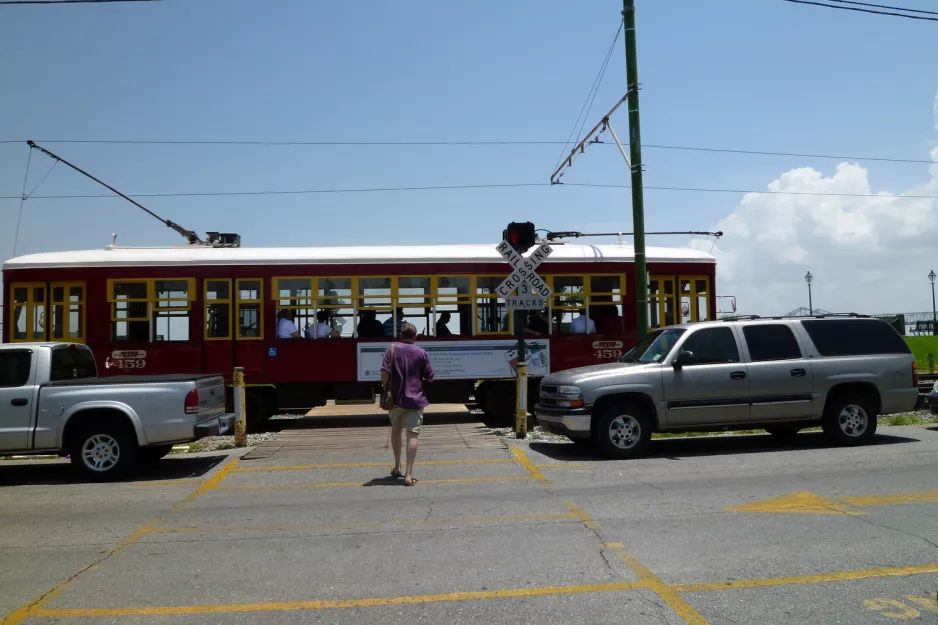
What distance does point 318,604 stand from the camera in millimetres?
4652

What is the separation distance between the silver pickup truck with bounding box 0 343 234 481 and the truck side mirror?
5.93m

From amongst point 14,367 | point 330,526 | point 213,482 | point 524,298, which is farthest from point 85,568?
point 524,298

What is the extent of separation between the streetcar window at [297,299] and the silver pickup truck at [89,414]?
499 centimetres

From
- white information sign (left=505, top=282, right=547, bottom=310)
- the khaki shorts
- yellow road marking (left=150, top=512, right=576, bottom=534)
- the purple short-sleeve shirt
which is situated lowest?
yellow road marking (left=150, top=512, right=576, bottom=534)

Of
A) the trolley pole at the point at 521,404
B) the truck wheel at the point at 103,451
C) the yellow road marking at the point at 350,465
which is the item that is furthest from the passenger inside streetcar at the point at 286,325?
the truck wheel at the point at 103,451

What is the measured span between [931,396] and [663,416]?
5.94 metres

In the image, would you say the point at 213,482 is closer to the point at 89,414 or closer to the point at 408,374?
the point at 89,414

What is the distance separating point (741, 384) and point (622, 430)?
1745 millimetres

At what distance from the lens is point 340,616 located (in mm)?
4449

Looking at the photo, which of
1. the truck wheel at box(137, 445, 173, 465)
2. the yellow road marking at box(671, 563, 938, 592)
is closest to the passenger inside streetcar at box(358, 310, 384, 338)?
the truck wheel at box(137, 445, 173, 465)

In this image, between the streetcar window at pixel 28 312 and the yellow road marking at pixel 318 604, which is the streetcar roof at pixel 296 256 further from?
the yellow road marking at pixel 318 604

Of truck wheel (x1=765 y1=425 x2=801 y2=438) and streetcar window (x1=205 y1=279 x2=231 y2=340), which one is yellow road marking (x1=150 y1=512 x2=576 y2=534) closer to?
truck wheel (x1=765 y1=425 x2=801 y2=438)

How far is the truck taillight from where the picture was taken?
Result: 29.2 ft

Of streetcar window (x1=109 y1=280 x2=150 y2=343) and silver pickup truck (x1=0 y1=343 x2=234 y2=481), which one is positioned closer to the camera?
silver pickup truck (x1=0 y1=343 x2=234 y2=481)
